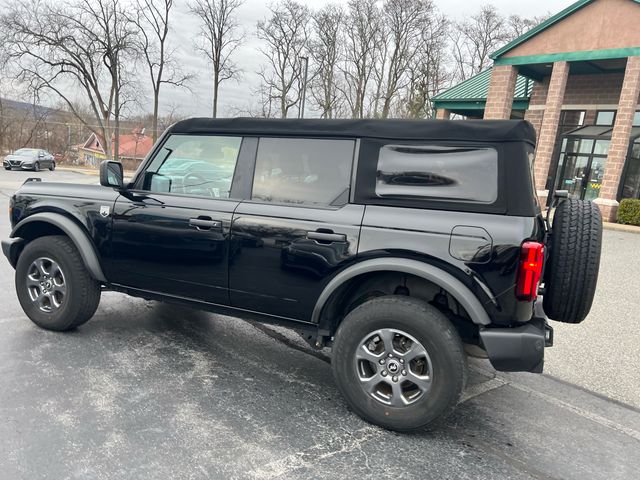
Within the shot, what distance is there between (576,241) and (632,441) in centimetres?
131

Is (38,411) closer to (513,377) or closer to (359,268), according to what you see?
(359,268)

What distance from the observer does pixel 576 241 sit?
296 cm

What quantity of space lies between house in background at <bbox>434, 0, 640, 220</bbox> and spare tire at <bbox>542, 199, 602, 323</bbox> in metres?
12.8

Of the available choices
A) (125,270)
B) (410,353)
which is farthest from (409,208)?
(125,270)

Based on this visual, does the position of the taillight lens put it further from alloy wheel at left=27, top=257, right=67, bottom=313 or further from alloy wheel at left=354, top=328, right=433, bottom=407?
alloy wheel at left=27, top=257, right=67, bottom=313

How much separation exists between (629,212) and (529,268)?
1520 centimetres

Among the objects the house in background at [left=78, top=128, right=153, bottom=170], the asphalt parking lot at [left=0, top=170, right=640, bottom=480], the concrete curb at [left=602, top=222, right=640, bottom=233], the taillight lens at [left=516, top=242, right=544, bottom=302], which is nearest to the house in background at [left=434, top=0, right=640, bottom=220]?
the concrete curb at [left=602, top=222, right=640, bottom=233]

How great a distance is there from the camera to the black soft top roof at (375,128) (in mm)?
2789

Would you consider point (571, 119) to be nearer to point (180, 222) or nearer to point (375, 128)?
point (375, 128)

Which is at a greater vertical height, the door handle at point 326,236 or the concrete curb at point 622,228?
the door handle at point 326,236

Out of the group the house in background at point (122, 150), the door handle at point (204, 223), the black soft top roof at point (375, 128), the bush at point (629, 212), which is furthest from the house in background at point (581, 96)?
the house in background at point (122, 150)

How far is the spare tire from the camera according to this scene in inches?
116

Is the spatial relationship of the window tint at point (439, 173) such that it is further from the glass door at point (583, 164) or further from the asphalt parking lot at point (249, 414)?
the glass door at point (583, 164)

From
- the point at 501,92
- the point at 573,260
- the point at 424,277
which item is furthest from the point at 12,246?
the point at 501,92
